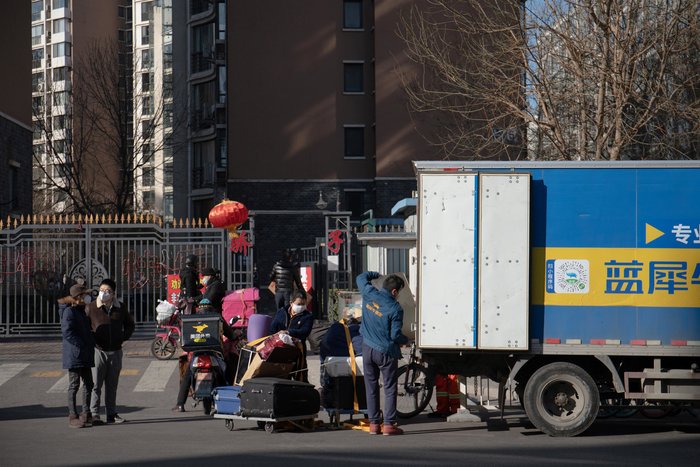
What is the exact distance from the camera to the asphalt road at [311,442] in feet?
36.8

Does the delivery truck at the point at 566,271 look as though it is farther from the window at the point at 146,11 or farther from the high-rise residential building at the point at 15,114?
the window at the point at 146,11

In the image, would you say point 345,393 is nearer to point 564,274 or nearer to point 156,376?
point 564,274

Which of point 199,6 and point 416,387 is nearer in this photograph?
point 416,387

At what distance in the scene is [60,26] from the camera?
10319 cm

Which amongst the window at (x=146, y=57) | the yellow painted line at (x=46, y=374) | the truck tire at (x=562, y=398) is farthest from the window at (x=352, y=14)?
the window at (x=146, y=57)

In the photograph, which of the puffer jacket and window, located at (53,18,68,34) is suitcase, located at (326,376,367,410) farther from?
window, located at (53,18,68,34)

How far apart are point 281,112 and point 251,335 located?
35.1m

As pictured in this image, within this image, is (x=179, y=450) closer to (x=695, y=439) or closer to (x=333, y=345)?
(x=333, y=345)

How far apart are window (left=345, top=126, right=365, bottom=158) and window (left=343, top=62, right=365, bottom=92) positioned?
70.2 inches

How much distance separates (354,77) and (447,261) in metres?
38.5

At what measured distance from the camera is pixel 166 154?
80500 mm

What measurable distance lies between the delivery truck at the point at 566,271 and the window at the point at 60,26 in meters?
94.8

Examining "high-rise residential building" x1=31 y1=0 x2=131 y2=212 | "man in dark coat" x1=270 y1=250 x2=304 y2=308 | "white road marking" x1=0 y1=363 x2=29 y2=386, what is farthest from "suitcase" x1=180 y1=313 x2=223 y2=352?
"high-rise residential building" x1=31 y1=0 x2=131 y2=212

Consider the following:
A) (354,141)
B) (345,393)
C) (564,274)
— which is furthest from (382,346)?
(354,141)
